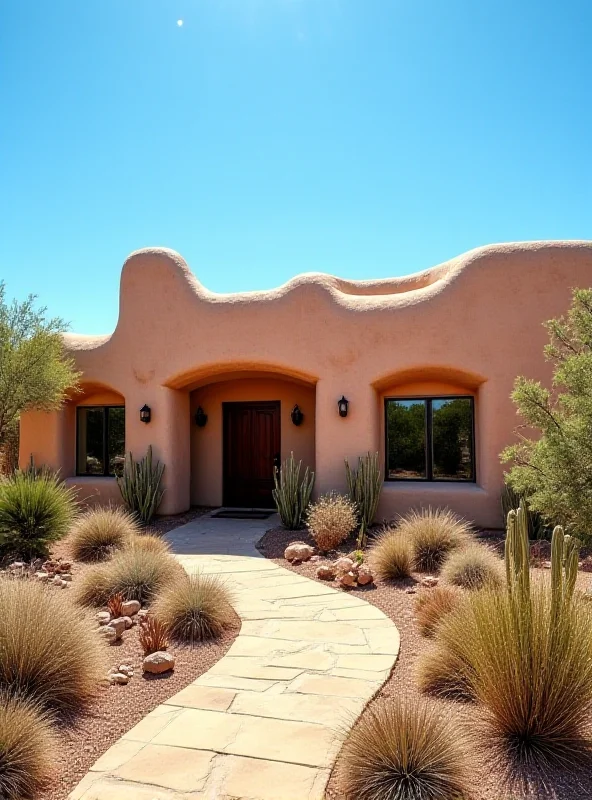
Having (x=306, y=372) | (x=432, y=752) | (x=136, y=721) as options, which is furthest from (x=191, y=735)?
(x=306, y=372)

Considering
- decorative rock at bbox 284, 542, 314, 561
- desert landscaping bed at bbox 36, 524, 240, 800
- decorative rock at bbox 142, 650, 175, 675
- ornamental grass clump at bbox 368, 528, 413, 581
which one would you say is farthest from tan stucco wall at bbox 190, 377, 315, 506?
Result: decorative rock at bbox 142, 650, 175, 675

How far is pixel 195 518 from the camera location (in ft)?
38.3

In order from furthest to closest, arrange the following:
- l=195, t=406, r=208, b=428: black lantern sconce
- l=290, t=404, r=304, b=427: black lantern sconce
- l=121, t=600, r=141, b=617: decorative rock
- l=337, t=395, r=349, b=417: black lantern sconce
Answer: l=195, t=406, r=208, b=428: black lantern sconce
l=290, t=404, r=304, b=427: black lantern sconce
l=337, t=395, r=349, b=417: black lantern sconce
l=121, t=600, r=141, b=617: decorative rock

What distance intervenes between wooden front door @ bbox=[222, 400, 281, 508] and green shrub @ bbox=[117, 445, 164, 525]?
6.98 feet

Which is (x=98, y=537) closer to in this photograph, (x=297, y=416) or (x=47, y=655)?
(x=47, y=655)

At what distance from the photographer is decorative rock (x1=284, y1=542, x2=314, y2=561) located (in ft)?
26.6

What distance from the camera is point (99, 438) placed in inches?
512

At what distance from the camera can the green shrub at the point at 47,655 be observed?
3.66 meters

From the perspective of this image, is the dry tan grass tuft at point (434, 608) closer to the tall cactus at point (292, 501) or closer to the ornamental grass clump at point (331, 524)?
the ornamental grass clump at point (331, 524)

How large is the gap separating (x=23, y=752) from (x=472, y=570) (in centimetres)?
497

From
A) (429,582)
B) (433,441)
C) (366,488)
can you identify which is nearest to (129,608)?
(429,582)

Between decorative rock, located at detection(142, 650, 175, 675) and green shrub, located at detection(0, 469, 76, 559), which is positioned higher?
green shrub, located at detection(0, 469, 76, 559)

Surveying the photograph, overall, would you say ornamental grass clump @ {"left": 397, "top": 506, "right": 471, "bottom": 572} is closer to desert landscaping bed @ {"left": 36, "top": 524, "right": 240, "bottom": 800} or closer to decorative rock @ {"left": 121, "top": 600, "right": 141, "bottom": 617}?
desert landscaping bed @ {"left": 36, "top": 524, "right": 240, "bottom": 800}

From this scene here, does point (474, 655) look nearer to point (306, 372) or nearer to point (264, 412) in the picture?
point (306, 372)
